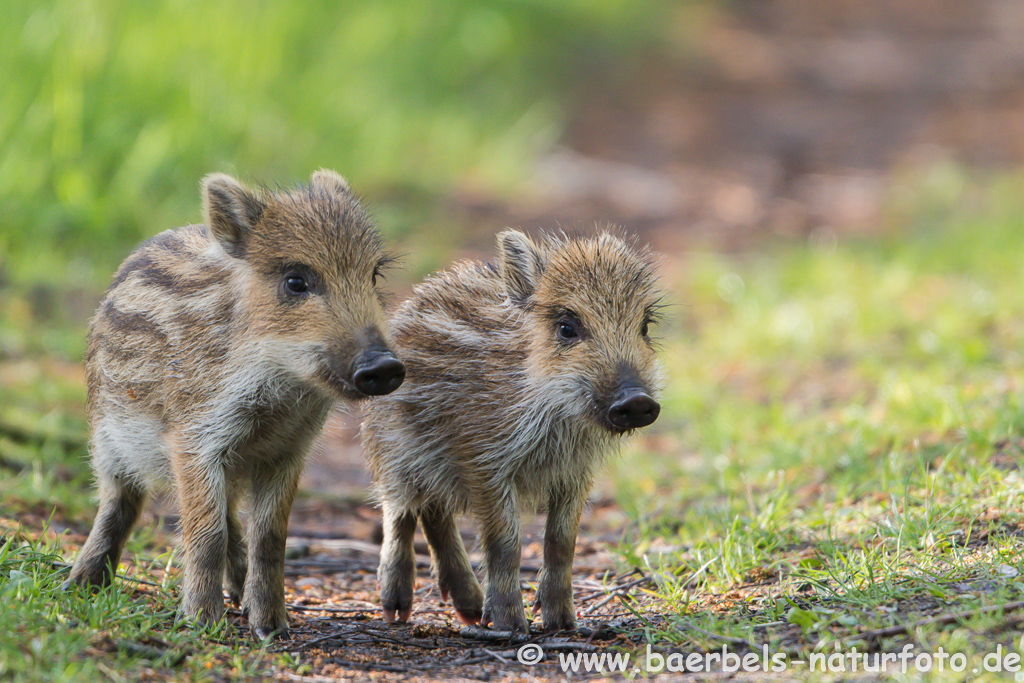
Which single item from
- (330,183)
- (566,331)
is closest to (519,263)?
(566,331)

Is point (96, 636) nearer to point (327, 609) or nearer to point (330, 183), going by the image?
point (327, 609)

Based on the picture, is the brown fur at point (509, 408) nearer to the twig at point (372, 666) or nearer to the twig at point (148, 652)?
the twig at point (372, 666)

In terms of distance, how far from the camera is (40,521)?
5.16 metres

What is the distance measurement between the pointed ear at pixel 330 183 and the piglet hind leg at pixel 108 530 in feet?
4.76

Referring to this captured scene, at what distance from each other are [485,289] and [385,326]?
69cm

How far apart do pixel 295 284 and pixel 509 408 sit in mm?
983

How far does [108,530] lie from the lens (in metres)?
4.48

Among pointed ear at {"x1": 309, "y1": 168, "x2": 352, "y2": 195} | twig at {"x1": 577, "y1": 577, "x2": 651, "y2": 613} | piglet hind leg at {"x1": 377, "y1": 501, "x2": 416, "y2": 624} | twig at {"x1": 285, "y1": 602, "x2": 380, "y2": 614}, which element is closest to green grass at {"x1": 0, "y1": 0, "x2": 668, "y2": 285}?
pointed ear at {"x1": 309, "y1": 168, "x2": 352, "y2": 195}

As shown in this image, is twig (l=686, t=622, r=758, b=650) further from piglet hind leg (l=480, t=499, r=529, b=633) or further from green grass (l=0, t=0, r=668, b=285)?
green grass (l=0, t=0, r=668, b=285)

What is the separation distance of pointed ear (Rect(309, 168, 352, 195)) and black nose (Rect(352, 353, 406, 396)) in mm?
881

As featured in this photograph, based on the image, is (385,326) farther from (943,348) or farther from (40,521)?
(943,348)

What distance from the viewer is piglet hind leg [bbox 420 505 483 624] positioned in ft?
15.5

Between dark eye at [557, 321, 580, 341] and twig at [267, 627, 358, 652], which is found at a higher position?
dark eye at [557, 321, 580, 341]

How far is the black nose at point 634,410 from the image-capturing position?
13.7ft
